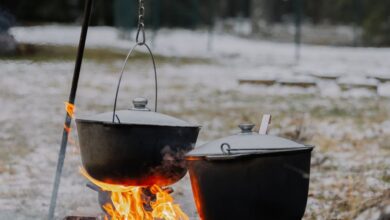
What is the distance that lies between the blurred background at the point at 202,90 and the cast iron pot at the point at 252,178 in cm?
36

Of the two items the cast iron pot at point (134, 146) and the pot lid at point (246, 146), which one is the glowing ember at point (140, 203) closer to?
the cast iron pot at point (134, 146)

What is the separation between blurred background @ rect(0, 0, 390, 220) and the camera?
515 centimetres

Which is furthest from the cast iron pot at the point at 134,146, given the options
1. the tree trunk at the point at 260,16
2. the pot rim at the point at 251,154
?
the tree trunk at the point at 260,16

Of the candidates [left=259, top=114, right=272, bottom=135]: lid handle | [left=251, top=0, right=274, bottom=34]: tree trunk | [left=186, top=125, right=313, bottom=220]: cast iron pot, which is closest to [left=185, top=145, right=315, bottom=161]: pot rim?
[left=186, top=125, right=313, bottom=220]: cast iron pot

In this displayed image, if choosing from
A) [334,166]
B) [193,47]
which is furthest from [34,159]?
[193,47]

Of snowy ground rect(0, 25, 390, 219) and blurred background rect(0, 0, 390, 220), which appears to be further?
blurred background rect(0, 0, 390, 220)

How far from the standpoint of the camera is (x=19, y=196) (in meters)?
4.94

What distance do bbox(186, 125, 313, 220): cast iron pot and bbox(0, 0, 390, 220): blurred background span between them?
358mm

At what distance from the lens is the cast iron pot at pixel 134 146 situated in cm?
350

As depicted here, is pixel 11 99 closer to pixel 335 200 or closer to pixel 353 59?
pixel 335 200

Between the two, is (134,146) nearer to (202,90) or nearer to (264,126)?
(264,126)

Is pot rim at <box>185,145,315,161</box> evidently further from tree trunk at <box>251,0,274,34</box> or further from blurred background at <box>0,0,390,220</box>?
tree trunk at <box>251,0,274,34</box>

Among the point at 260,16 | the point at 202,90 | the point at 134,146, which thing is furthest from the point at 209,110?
the point at 260,16

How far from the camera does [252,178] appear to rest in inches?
122
